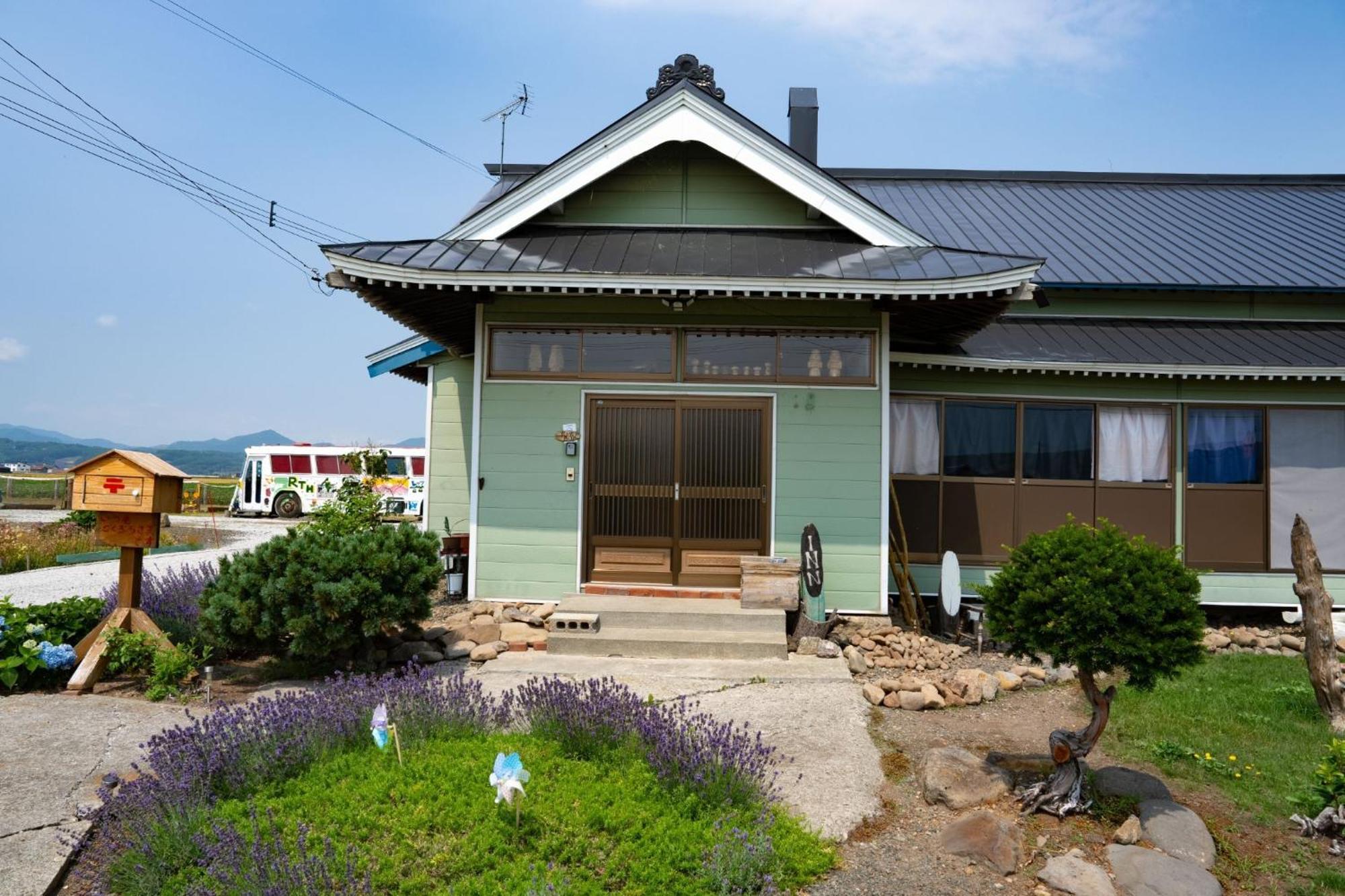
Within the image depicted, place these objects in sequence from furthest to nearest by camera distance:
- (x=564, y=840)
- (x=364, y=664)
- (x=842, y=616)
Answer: (x=842, y=616) → (x=364, y=664) → (x=564, y=840)

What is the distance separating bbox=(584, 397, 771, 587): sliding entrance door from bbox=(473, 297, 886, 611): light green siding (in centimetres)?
16

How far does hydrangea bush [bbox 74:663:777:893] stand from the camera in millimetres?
3600

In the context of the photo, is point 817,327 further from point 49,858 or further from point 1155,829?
point 49,858

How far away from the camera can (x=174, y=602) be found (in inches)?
312

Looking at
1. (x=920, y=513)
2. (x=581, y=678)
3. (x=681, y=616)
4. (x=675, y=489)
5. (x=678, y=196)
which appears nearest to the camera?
(x=581, y=678)

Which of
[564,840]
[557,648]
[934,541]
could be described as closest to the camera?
[564,840]

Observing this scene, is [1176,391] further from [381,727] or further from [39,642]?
[39,642]

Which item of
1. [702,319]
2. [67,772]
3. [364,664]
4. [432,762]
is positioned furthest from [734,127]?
[67,772]

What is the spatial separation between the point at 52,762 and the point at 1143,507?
10.8 m

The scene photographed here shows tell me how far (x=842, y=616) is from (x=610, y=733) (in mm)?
4518

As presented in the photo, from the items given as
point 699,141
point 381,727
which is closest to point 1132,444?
point 699,141

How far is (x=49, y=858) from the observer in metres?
3.97

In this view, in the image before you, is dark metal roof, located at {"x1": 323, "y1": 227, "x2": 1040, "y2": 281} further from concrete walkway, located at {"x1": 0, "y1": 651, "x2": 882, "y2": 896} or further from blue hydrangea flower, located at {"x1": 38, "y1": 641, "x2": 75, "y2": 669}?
blue hydrangea flower, located at {"x1": 38, "y1": 641, "x2": 75, "y2": 669}

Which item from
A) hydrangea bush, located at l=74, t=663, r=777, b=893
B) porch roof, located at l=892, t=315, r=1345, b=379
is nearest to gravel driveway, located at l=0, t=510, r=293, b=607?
hydrangea bush, located at l=74, t=663, r=777, b=893
